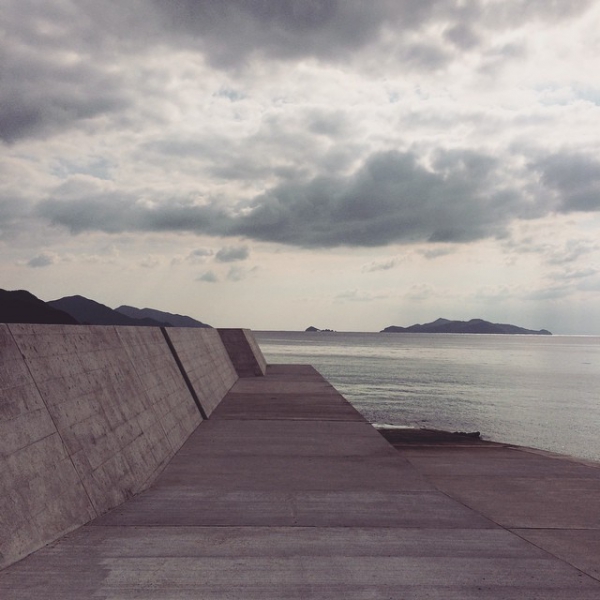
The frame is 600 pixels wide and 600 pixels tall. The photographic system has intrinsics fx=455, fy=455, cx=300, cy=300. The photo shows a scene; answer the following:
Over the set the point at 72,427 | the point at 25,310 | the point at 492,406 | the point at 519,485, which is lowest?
the point at 492,406

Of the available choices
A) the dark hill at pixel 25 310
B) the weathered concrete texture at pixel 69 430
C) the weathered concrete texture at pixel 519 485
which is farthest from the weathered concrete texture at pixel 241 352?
the dark hill at pixel 25 310

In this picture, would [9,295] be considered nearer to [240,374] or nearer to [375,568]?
[240,374]

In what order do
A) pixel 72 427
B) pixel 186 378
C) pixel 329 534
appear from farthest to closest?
pixel 186 378
pixel 72 427
pixel 329 534

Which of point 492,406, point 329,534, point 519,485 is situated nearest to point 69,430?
point 329,534

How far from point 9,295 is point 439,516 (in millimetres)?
150376

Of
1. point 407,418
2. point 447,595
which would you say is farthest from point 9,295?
point 447,595

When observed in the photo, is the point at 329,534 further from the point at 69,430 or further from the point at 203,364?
the point at 203,364

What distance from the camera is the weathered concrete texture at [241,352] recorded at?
37.0 m

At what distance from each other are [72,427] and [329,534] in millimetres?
4863

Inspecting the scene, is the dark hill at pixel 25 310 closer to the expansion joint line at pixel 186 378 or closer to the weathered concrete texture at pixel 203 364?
the weathered concrete texture at pixel 203 364

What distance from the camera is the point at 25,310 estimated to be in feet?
412

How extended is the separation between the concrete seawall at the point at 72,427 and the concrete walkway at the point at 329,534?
0.37 meters

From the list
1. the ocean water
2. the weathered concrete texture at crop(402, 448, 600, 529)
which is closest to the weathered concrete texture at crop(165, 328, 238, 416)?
the weathered concrete texture at crop(402, 448, 600, 529)

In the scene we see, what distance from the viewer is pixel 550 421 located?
3950 centimetres
